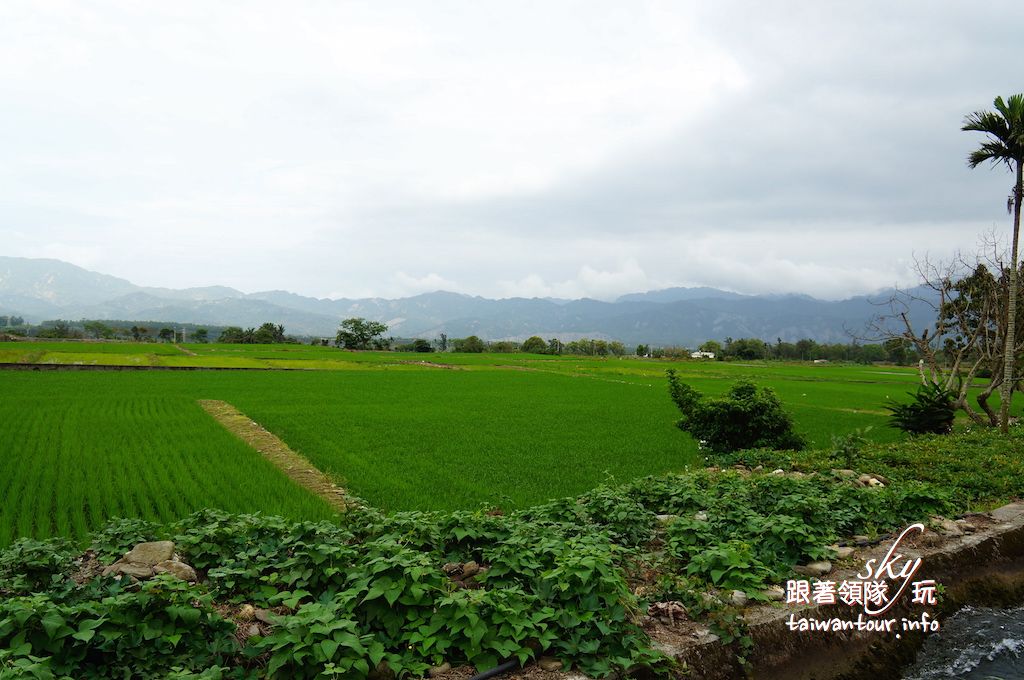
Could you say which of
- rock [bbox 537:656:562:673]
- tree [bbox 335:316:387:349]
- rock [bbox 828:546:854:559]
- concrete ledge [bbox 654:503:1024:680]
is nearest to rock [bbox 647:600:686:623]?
concrete ledge [bbox 654:503:1024:680]

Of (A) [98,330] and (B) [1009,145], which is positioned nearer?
(B) [1009,145]

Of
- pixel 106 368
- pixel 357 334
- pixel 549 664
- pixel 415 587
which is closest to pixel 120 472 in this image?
pixel 415 587

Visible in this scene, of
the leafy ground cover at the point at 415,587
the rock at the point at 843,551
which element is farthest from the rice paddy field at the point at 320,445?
the rock at the point at 843,551

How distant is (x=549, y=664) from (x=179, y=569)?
304 cm

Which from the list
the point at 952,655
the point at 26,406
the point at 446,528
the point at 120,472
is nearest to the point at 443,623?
the point at 446,528

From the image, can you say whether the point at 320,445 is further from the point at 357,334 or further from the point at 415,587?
the point at 357,334

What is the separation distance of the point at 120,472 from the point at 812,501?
10400mm

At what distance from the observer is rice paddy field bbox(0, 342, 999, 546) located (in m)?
7.84

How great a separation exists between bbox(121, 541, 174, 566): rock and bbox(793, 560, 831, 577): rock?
5076 mm

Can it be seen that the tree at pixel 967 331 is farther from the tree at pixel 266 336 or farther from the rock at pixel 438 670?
the tree at pixel 266 336

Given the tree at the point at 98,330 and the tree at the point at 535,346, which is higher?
the tree at the point at 98,330

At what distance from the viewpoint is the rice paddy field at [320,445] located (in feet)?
25.7

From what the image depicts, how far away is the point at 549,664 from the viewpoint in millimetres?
3096

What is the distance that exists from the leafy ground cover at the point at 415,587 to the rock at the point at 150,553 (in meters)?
0.15
